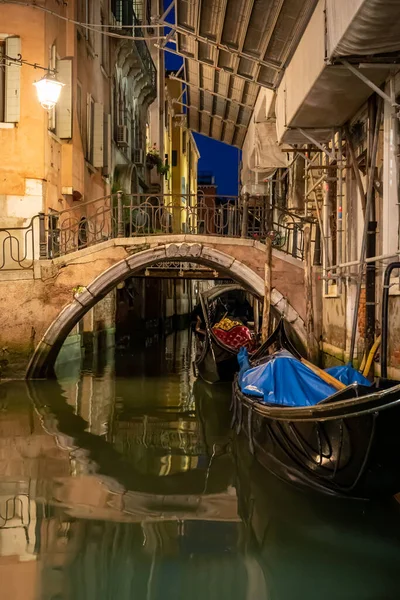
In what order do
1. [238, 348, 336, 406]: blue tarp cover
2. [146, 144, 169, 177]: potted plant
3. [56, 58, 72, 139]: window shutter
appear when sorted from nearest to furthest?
[238, 348, 336, 406]: blue tarp cover
[56, 58, 72, 139]: window shutter
[146, 144, 169, 177]: potted plant

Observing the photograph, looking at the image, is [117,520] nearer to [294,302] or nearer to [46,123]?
[294,302]

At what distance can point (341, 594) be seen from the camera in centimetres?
320

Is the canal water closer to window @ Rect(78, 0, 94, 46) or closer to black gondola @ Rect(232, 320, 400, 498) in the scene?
black gondola @ Rect(232, 320, 400, 498)

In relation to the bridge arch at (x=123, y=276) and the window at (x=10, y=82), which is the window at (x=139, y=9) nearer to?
the window at (x=10, y=82)

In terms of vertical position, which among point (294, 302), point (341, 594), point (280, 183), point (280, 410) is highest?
point (280, 183)

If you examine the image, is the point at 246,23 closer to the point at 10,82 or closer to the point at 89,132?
the point at 10,82

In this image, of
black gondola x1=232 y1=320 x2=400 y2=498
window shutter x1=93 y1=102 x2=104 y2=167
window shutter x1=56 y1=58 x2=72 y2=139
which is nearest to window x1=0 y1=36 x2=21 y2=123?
window shutter x1=56 y1=58 x2=72 y2=139

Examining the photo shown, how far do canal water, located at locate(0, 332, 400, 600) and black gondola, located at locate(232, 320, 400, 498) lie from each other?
0.50ft

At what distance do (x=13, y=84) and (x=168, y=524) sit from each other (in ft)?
26.4

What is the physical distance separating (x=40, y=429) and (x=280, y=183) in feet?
26.7

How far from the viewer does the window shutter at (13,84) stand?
10328mm

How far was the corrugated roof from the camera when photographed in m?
7.34

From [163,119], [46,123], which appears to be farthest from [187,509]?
[163,119]

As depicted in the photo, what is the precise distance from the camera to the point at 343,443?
4156mm
